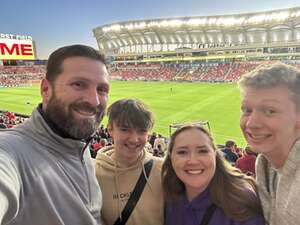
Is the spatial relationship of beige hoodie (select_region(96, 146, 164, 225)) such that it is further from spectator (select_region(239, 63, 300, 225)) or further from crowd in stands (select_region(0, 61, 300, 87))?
crowd in stands (select_region(0, 61, 300, 87))

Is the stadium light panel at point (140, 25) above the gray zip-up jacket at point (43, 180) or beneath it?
above

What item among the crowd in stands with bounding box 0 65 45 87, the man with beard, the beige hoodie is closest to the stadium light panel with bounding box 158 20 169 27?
the crowd in stands with bounding box 0 65 45 87

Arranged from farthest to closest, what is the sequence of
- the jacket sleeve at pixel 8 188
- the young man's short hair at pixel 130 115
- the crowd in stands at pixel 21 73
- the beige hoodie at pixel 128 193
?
the crowd in stands at pixel 21 73 → the young man's short hair at pixel 130 115 → the beige hoodie at pixel 128 193 → the jacket sleeve at pixel 8 188

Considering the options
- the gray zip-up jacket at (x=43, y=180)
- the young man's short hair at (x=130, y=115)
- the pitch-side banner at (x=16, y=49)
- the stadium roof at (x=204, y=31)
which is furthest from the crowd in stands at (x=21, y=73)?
the gray zip-up jacket at (x=43, y=180)

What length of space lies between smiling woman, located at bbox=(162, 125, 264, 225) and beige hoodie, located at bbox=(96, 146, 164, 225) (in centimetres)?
10

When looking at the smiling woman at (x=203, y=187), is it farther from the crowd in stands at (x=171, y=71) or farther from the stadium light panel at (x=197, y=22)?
the stadium light panel at (x=197, y=22)

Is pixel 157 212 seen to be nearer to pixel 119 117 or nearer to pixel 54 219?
pixel 119 117

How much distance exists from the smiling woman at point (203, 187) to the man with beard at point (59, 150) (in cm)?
83

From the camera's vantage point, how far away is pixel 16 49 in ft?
104

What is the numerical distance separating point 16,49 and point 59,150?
3352cm

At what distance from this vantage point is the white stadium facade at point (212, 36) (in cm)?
7200

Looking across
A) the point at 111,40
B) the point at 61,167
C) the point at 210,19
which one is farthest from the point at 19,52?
the point at 111,40

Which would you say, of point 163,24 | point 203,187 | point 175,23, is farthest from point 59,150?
point 163,24

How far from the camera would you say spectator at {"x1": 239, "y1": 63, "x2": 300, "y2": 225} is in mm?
2242
